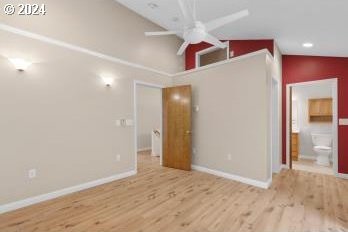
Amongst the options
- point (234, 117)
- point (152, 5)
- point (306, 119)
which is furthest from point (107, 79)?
point (306, 119)

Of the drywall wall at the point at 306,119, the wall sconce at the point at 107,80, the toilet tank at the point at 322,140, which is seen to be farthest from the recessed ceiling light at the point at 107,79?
the toilet tank at the point at 322,140

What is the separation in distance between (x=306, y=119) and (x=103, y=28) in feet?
21.4

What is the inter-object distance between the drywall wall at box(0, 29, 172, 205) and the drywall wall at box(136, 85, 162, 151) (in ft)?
11.2

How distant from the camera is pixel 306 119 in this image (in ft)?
20.5

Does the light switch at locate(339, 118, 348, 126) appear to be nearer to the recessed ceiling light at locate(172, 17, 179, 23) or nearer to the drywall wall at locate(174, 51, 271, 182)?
the drywall wall at locate(174, 51, 271, 182)

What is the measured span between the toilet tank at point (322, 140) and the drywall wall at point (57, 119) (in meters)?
5.60

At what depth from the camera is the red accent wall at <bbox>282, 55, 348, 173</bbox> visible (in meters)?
4.04

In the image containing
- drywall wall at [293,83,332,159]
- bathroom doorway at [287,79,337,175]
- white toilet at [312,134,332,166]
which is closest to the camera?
white toilet at [312,134,332,166]

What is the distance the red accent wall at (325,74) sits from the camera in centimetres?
404

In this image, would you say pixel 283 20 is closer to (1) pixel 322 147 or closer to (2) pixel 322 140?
(1) pixel 322 147

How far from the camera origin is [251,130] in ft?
12.1

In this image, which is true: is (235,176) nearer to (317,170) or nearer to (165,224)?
(165,224)

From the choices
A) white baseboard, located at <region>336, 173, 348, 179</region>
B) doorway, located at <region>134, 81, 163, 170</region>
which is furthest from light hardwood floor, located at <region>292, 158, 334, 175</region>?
doorway, located at <region>134, 81, 163, 170</region>

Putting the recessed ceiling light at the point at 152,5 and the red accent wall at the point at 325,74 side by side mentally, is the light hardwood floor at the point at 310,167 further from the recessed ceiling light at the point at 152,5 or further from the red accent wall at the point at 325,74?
the recessed ceiling light at the point at 152,5
